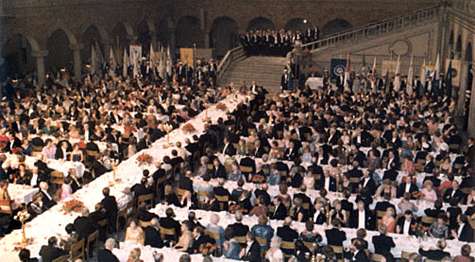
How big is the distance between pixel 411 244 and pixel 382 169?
16.7 feet

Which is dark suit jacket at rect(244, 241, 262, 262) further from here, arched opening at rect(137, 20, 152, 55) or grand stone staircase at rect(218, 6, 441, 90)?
arched opening at rect(137, 20, 152, 55)

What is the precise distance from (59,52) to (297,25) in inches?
647

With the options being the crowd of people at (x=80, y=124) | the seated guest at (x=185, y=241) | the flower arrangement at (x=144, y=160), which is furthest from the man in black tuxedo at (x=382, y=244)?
the crowd of people at (x=80, y=124)

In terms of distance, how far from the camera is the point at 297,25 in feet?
143

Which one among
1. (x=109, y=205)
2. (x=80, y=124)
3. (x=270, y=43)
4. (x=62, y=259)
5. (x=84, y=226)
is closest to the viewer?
(x=62, y=259)

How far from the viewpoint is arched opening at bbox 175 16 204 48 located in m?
45.8

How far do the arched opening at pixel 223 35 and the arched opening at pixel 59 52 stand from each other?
38.3ft

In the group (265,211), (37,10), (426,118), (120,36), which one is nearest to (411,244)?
(265,211)

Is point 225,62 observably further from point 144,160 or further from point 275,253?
point 275,253

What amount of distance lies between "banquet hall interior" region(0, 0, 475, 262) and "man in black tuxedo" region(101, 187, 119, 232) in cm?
8

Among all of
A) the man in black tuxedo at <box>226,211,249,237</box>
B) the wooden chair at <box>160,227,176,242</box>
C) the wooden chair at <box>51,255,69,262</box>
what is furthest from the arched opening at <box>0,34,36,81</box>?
the man in black tuxedo at <box>226,211,249,237</box>

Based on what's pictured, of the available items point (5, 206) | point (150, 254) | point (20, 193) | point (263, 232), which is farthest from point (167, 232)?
point (20, 193)

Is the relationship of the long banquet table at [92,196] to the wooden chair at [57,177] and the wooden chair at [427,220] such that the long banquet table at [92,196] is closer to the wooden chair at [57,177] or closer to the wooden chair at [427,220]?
the wooden chair at [57,177]

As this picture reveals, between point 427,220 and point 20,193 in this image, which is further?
point 20,193
